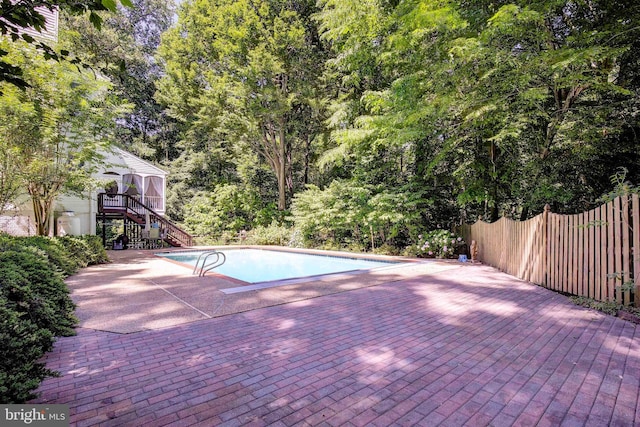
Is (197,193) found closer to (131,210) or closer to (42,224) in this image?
(131,210)

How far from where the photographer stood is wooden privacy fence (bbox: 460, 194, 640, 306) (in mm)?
4449

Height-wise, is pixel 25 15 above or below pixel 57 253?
above

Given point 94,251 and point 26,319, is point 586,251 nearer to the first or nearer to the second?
point 26,319

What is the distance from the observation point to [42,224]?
9062 mm

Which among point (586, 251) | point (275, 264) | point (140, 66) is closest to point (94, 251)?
point (275, 264)

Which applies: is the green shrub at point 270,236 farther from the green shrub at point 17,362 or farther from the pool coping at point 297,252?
the green shrub at point 17,362

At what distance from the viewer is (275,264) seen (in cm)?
1212

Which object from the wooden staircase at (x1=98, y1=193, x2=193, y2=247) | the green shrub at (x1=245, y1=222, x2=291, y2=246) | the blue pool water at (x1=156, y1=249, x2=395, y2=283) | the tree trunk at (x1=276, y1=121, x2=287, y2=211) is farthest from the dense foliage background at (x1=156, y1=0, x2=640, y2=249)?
the wooden staircase at (x1=98, y1=193, x2=193, y2=247)

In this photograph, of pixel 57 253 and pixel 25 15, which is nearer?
pixel 25 15

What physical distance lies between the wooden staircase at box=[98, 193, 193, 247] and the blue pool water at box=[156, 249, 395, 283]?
2446 millimetres

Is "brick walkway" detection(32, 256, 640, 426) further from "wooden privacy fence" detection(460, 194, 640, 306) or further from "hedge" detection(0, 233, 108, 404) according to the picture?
"wooden privacy fence" detection(460, 194, 640, 306)

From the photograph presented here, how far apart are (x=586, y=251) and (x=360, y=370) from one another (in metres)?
4.57

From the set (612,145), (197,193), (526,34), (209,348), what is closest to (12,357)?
(209,348)

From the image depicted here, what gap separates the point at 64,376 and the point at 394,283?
5.24m
